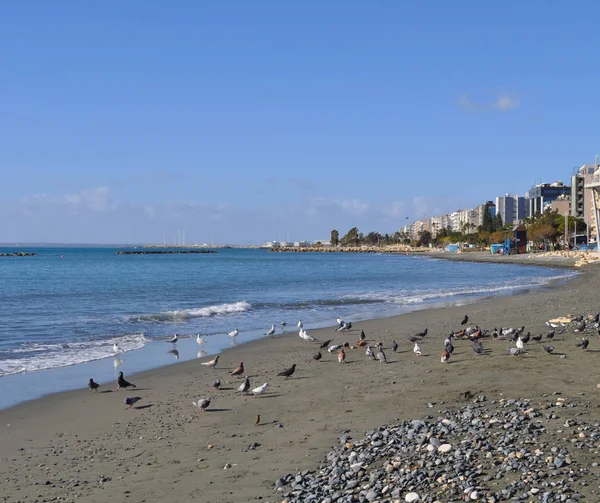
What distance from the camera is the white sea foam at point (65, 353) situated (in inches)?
587

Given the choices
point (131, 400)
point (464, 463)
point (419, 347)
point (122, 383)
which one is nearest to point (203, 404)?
point (131, 400)

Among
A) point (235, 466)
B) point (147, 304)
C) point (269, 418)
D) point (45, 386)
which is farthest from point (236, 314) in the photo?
point (235, 466)

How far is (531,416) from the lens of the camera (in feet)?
24.9

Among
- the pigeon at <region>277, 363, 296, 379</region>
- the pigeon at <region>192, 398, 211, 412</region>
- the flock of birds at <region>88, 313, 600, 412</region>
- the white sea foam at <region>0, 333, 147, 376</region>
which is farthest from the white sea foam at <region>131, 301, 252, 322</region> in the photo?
the pigeon at <region>192, 398, 211, 412</region>

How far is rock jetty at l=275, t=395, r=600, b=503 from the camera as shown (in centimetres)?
559

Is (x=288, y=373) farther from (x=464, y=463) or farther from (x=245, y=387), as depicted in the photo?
(x=464, y=463)

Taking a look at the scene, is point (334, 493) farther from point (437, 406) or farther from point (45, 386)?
point (45, 386)

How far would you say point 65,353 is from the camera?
1688cm

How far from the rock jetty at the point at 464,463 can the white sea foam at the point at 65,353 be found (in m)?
9.75

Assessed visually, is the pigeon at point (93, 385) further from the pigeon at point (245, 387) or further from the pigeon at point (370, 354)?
the pigeon at point (370, 354)

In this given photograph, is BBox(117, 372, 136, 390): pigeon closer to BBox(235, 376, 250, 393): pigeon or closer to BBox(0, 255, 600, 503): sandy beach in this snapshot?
BBox(0, 255, 600, 503): sandy beach

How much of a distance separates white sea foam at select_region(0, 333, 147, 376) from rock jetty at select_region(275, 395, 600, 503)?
975cm

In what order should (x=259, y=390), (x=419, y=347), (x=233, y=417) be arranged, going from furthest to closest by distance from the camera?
(x=419, y=347), (x=259, y=390), (x=233, y=417)

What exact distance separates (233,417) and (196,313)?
1786 cm
